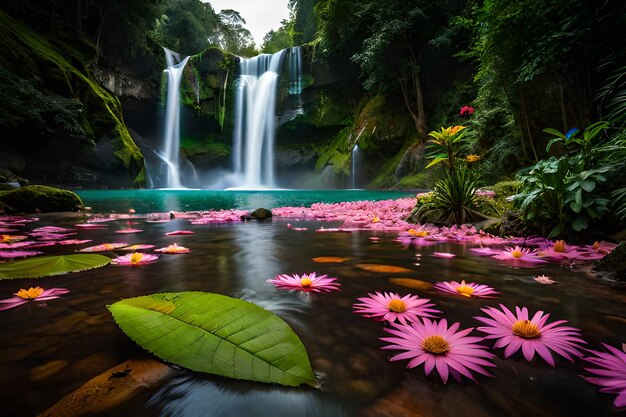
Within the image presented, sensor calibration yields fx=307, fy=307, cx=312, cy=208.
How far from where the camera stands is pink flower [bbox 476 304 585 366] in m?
0.81

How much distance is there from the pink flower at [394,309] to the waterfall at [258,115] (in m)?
24.2

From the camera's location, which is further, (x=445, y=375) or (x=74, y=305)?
(x=74, y=305)

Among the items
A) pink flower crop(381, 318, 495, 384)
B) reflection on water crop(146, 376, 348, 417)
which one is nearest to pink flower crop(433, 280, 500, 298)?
pink flower crop(381, 318, 495, 384)

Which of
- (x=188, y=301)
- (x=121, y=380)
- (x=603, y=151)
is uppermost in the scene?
(x=603, y=151)

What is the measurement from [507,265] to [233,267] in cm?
165

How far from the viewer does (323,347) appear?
863 mm

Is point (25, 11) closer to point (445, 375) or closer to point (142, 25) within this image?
point (142, 25)

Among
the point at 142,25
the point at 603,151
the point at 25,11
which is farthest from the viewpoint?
the point at 142,25

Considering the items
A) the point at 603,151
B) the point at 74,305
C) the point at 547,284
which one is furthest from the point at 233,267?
the point at 603,151

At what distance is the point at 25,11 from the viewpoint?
50.7 feet

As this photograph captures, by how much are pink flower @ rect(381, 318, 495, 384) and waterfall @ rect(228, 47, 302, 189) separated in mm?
24477

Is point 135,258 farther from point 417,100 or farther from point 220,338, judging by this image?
point 417,100

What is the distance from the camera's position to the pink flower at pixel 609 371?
66 cm

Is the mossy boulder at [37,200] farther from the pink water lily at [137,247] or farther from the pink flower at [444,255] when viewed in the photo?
the pink flower at [444,255]
